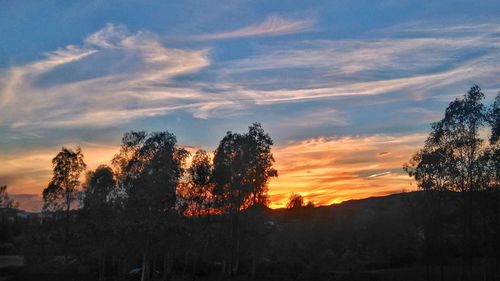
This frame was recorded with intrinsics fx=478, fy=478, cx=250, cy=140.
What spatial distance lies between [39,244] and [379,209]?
10014 centimetres

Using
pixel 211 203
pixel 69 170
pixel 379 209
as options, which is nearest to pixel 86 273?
pixel 69 170

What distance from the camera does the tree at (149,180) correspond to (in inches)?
1578

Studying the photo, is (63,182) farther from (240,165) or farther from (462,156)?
(462,156)

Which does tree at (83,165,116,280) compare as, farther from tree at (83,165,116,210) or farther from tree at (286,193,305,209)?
tree at (286,193,305,209)

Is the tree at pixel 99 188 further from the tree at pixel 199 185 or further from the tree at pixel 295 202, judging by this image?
the tree at pixel 295 202

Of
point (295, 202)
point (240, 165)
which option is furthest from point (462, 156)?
point (295, 202)

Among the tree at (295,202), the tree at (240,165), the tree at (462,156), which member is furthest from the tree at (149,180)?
the tree at (295,202)

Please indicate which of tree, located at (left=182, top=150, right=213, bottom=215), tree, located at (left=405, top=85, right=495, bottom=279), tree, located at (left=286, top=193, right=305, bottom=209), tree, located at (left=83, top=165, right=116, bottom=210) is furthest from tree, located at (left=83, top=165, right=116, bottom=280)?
tree, located at (left=286, top=193, right=305, bottom=209)

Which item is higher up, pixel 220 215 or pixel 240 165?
pixel 240 165

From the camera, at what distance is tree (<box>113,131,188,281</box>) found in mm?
40094

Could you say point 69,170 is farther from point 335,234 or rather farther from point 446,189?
point 335,234

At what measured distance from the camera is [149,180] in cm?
4175

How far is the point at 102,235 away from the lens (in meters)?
46.7

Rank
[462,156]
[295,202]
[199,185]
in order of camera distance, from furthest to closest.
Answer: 1. [295,202]
2. [199,185]
3. [462,156]
